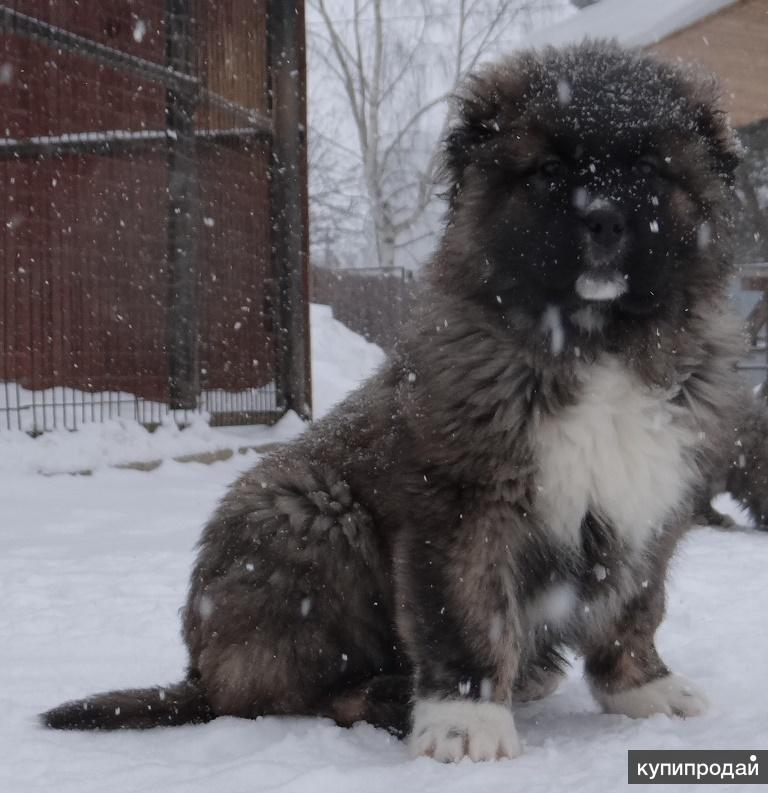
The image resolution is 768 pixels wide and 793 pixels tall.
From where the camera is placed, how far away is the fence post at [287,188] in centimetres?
1002

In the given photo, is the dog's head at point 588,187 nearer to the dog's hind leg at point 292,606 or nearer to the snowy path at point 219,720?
the dog's hind leg at point 292,606

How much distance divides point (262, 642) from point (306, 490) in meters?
0.47

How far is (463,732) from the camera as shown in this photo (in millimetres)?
2701

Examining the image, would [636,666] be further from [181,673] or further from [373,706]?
[181,673]

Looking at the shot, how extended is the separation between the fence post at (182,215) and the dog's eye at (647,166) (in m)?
6.34

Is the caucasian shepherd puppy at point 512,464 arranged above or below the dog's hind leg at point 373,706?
above

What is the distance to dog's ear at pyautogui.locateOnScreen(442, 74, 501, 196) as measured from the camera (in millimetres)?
3055

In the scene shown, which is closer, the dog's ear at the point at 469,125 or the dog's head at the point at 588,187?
the dog's head at the point at 588,187

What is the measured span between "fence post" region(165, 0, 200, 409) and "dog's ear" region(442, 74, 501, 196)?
19.1ft

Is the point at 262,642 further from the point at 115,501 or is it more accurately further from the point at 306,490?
the point at 115,501

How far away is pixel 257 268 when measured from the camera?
32.4 feet

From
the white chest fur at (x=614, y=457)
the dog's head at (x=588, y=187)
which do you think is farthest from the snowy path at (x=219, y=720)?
the dog's head at (x=588, y=187)

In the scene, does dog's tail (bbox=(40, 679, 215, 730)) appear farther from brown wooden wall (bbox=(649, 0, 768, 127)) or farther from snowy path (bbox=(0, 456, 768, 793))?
brown wooden wall (bbox=(649, 0, 768, 127))

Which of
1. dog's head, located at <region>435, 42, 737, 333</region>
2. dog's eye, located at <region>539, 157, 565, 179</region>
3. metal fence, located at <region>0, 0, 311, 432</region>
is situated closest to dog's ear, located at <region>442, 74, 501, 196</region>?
dog's head, located at <region>435, 42, 737, 333</region>
